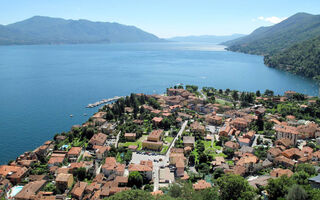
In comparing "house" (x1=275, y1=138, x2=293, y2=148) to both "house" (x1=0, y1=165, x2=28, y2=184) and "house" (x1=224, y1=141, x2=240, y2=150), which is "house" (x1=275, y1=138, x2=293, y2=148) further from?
"house" (x1=0, y1=165, x2=28, y2=184)

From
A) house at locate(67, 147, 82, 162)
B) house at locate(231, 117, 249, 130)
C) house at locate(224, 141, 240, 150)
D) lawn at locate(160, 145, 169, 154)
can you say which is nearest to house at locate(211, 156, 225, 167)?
house at locate(224, 141, 240, 150)

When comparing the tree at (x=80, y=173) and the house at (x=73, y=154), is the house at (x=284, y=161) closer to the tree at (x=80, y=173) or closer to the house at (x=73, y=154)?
the tree at (x=80, y=173)

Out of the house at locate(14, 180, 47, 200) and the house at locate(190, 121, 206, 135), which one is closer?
the house at locate(14, 180, 47, 200)

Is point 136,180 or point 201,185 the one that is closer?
point 201,185

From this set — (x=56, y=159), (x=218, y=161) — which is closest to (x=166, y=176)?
(x=218, y=161)

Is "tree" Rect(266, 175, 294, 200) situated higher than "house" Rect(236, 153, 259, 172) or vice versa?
"tree" Rect(266, 175, 294, 200)

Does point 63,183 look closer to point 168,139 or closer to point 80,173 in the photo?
point 80,173

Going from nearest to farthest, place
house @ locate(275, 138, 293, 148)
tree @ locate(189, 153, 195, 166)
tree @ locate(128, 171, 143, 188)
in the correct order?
tree @ locate(128, 171, 143, 188) → tree @ locate(189, 153, 195, 166) → house @ locate(275, 138, 293, 148)
